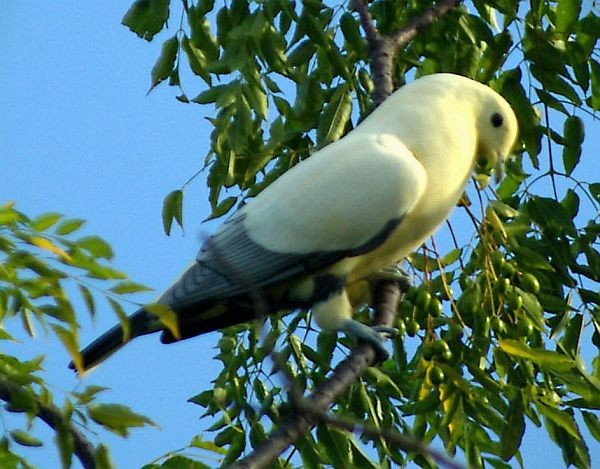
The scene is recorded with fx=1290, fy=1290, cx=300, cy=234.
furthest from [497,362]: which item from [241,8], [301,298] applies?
[241,8]

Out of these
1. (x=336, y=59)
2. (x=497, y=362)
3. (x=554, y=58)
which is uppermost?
(x=336, y=59)

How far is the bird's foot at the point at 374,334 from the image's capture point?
2.63 metres

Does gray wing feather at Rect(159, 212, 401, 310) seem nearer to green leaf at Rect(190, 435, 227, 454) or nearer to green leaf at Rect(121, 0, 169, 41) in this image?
green leaf at Rect(190, 435, 227, 454)

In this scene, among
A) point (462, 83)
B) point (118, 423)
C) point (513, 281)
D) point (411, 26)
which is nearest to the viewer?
point (118, 423)

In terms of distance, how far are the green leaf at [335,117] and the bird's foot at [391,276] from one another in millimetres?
362

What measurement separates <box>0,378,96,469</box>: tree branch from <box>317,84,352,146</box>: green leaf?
1196 millimetres

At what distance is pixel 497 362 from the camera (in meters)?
2.60

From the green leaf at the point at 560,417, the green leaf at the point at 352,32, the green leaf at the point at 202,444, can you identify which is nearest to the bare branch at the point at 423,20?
the green leaf at the point at 352,32

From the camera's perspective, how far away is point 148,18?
3.08 meters

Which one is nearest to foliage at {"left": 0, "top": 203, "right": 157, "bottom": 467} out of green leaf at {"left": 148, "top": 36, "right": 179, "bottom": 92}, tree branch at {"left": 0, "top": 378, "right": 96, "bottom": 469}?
tree branch at {"left": 0, "top": 378, "right": 96, "bottom": 469}

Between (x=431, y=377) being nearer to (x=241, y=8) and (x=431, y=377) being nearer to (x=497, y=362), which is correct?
(x=497, y=362)

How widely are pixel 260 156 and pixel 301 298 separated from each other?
47cm

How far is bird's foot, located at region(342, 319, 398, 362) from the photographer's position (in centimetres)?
263

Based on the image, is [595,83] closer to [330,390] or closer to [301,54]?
[301,54]
